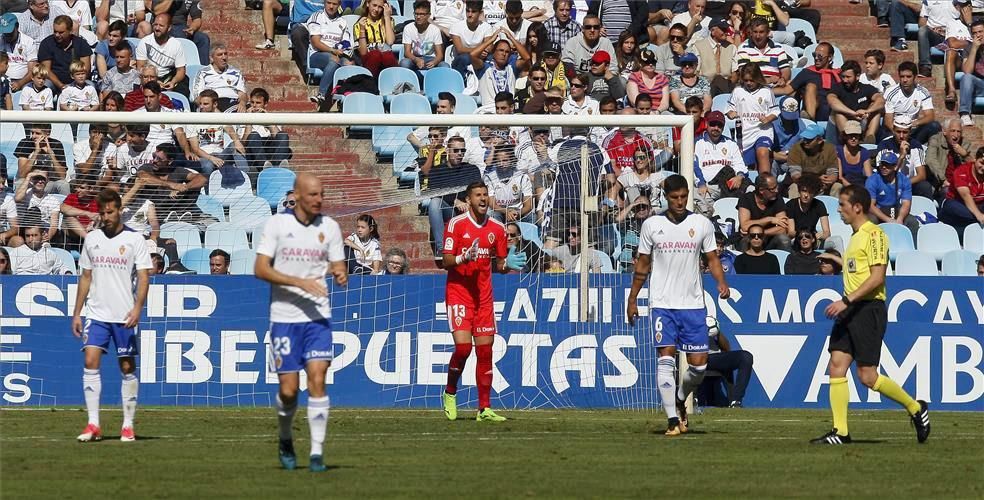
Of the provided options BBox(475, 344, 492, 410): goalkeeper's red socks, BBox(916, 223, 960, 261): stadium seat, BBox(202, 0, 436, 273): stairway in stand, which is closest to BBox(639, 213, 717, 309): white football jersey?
BBox(475, 344, 492, 410): goalkeeper's red socks

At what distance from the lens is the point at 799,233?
2052 cm

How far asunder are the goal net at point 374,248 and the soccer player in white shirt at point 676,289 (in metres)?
4.36

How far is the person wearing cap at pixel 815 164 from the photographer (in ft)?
74.4

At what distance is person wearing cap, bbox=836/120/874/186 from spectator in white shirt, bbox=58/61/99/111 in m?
11.4

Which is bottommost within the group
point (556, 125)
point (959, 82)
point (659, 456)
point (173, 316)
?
point (659, 456)

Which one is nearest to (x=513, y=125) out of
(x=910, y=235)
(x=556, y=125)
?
(x=556, y=125)

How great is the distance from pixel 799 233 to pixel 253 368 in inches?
300

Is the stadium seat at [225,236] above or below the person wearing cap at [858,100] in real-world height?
below

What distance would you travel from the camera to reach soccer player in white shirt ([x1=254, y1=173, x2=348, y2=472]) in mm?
10820

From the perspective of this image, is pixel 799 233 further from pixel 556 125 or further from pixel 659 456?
pixel 659 456

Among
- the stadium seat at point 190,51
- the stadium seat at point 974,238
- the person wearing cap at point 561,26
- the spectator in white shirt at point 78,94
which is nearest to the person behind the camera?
the stadium seat at point 974,238

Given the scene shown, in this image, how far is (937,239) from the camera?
2198cm

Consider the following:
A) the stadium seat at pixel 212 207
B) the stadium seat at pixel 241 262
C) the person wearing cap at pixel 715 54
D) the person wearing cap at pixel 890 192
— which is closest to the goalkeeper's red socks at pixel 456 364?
the stadium seat at pixel 241 262

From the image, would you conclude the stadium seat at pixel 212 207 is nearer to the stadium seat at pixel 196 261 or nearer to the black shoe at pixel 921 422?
the stadium seat at pixel 196 261
